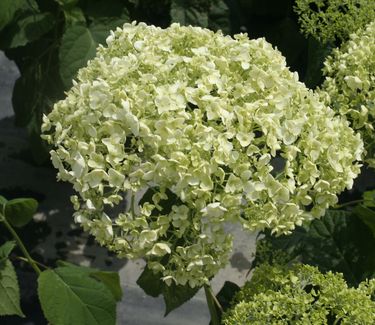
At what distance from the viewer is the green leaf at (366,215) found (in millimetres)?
1442

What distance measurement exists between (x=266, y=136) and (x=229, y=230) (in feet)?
4.68

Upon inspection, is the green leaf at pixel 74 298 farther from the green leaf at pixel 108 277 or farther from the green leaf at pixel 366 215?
the green leaf at pixel 366 215

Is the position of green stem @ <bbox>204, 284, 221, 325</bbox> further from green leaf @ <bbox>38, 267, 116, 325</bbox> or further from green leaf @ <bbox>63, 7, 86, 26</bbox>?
green leaf @ <bbox>63, 7, 86, 26</bbox>

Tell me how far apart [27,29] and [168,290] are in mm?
1013

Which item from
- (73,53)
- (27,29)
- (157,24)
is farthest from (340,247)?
(157,24)

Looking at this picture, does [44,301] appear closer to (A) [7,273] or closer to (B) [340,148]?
(A) [7,273]

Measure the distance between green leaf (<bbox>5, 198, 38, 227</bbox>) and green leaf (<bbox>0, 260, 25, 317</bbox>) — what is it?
137 millimetres

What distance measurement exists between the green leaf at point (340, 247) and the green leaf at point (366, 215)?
0.07ft

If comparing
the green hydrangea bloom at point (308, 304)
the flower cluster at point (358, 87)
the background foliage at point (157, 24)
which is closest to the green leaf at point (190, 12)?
the background foliage at point (157, 24)

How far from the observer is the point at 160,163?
121cm

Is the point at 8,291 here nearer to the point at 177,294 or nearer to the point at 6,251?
the point at 6,251

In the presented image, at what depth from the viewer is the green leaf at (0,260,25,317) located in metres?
1.60

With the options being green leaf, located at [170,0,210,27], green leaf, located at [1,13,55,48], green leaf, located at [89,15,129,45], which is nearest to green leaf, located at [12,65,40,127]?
green leaf, located at [1,13,55,48]

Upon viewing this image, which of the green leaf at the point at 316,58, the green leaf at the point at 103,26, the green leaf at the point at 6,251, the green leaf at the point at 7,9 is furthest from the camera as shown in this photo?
the green leaf at the point at 103,26
